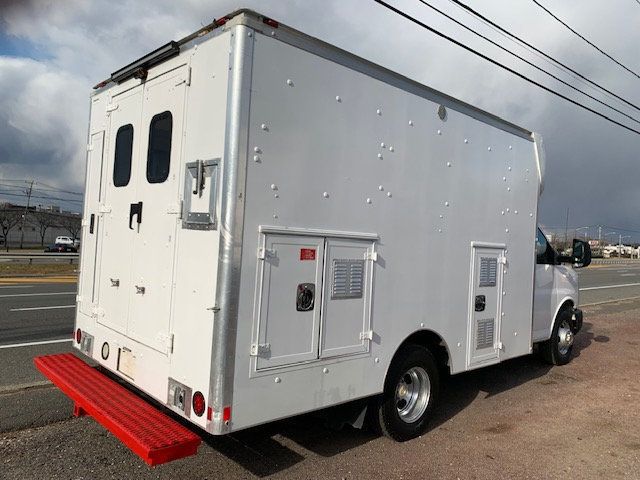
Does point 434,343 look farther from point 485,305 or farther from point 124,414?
point 124,414

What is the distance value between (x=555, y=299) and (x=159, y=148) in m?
5.48

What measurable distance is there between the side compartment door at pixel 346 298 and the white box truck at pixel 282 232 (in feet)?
0.05

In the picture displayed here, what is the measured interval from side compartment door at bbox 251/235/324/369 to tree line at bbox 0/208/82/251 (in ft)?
210

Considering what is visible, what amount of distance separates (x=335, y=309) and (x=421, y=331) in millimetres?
1113

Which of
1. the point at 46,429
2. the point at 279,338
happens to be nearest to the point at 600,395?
the point at 279,338

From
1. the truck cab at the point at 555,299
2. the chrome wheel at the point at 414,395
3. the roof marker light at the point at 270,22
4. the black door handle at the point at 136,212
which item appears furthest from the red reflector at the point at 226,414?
the truck cab at the point at 555,299

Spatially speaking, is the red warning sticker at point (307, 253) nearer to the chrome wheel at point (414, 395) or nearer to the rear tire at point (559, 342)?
the chrome wheel at point (414, 395)

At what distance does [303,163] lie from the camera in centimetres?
354

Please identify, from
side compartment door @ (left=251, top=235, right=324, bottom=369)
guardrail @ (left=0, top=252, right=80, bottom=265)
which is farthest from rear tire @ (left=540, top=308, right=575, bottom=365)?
guardrail @ (left=0, top=252, right=80, bottom=265)

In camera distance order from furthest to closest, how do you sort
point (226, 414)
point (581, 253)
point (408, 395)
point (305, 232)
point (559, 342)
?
point (559, 342) → point (581, 253) → point (408, 395) → point (305, 232) → point (226, 414)

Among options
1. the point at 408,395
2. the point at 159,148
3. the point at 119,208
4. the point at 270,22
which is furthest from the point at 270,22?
the point at 408,395

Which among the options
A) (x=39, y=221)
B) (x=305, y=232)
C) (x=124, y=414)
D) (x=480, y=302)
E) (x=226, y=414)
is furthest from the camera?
(x=39, y=221)

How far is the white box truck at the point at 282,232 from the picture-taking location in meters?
3.21

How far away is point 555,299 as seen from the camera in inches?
273
